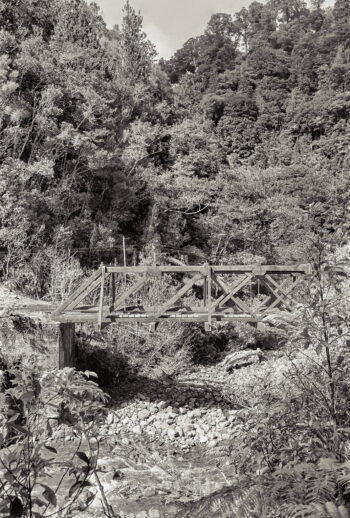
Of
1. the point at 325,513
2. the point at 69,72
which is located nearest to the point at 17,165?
the point at 69,72

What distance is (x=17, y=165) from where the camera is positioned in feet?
44.0

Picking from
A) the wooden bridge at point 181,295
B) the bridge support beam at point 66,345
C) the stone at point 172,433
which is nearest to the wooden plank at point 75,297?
the wooden bridge at point 181,295

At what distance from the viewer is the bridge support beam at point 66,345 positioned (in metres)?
9.02

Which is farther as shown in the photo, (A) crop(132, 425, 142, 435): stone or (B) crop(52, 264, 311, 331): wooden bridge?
(A) crop(132, 425, 142, 435): stone

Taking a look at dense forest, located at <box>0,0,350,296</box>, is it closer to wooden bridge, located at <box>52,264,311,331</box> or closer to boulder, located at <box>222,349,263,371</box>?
boulder, located at <box>222,349,263,371</box>

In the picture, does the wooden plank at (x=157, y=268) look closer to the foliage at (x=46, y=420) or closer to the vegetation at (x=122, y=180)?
the vegetation at (x=122, y=180)

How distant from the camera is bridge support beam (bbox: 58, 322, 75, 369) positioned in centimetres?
902

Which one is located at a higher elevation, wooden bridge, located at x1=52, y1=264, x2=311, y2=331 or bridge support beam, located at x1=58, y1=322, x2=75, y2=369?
wooden bridge, located at x1=52, y1=264, x2=311, y2=331

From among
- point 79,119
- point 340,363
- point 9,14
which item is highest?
point 9,14

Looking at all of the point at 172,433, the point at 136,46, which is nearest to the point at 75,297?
the point at 172,433

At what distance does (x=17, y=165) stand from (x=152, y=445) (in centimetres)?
914

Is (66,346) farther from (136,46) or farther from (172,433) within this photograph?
(136,46)

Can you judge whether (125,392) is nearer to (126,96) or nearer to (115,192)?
(115,192)

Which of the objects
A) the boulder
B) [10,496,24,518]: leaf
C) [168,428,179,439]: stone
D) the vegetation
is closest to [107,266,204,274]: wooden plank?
the vegetation
